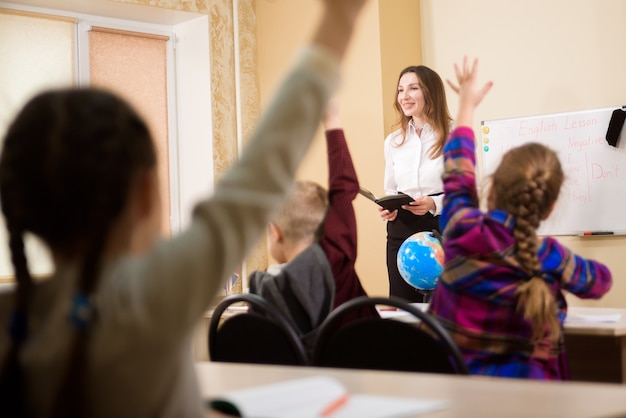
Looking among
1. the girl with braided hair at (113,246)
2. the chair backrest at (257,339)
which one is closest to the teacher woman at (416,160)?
the chair backrest at (257,339)

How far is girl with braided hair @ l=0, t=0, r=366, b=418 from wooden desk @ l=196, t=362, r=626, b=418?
151mm

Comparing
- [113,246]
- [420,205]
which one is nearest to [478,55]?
[420,205]

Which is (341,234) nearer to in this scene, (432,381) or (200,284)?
(432,381)

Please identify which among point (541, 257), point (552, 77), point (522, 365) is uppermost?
point (552, 77)

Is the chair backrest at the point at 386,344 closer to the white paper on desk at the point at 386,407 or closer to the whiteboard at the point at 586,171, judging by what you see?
the white paper on desk at the point at 386,407

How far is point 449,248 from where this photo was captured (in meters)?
1.94

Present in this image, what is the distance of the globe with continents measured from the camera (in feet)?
10.8

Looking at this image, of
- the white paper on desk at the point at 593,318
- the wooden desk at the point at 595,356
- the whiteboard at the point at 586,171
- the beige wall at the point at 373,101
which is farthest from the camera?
the beige wall at the point at 373,101

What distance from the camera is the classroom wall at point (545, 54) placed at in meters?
4.37

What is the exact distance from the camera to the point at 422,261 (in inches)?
130

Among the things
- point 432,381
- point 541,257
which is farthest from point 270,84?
point 432,381

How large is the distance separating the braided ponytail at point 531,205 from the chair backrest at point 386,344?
0.36m

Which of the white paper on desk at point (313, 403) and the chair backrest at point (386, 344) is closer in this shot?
the white paper on desk at point (313, 403)

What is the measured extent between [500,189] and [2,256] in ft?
13.3
